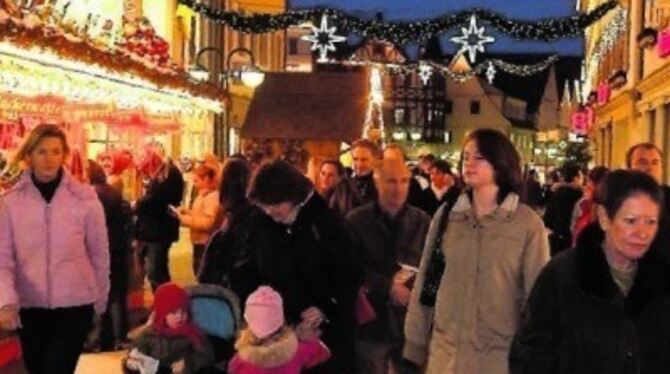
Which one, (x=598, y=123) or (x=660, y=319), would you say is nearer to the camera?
(x=660, y=319)

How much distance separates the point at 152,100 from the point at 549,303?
1253cm

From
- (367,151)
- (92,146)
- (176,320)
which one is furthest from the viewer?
(92,146)

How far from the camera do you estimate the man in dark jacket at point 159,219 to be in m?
13.0

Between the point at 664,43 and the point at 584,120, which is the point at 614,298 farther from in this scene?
the point at 584,120

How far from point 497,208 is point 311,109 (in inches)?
572

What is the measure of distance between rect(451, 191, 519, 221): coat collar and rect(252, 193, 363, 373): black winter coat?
0.79 metres

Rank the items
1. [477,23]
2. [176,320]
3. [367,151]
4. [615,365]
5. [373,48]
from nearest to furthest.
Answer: [615,365] < [176,320] < [367,151] < [477,23] < [373,48]

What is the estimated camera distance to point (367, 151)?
9312 mm

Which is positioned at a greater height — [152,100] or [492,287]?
[152,100]

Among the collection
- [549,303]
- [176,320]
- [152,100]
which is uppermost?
[152,100]

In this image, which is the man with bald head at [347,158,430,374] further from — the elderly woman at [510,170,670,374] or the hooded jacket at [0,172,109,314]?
the elderly woman at [510,170,670,374]

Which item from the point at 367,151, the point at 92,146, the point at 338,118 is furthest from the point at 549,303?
the point at 338,118

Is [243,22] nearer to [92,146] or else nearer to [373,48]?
[92,146]

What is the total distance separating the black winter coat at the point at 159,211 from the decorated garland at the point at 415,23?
10.9 meters
